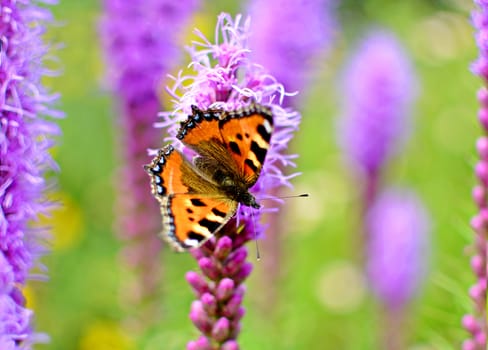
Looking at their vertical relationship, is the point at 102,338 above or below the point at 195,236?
below

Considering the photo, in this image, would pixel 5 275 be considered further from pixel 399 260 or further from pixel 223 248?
pixel 399 260

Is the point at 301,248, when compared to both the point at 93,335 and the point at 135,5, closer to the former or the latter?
the point at 93,335

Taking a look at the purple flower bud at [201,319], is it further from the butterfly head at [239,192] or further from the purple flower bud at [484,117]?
the purple flower bud at [484,117]

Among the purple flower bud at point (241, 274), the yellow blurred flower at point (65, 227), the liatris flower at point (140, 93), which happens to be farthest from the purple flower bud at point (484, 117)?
the yellow blurred flower at point (65, 227)

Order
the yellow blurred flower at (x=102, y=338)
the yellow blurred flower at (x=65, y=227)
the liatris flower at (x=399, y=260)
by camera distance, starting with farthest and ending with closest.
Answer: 1. the yellow blurred flower at (x=65, y=227)
2. the yellow blurred flower at (x=102, y=338)
3. the liatris flower at (x=399, y=260)

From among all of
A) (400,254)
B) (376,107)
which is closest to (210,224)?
(400,254)

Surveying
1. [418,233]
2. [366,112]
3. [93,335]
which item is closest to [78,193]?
[93,335]
